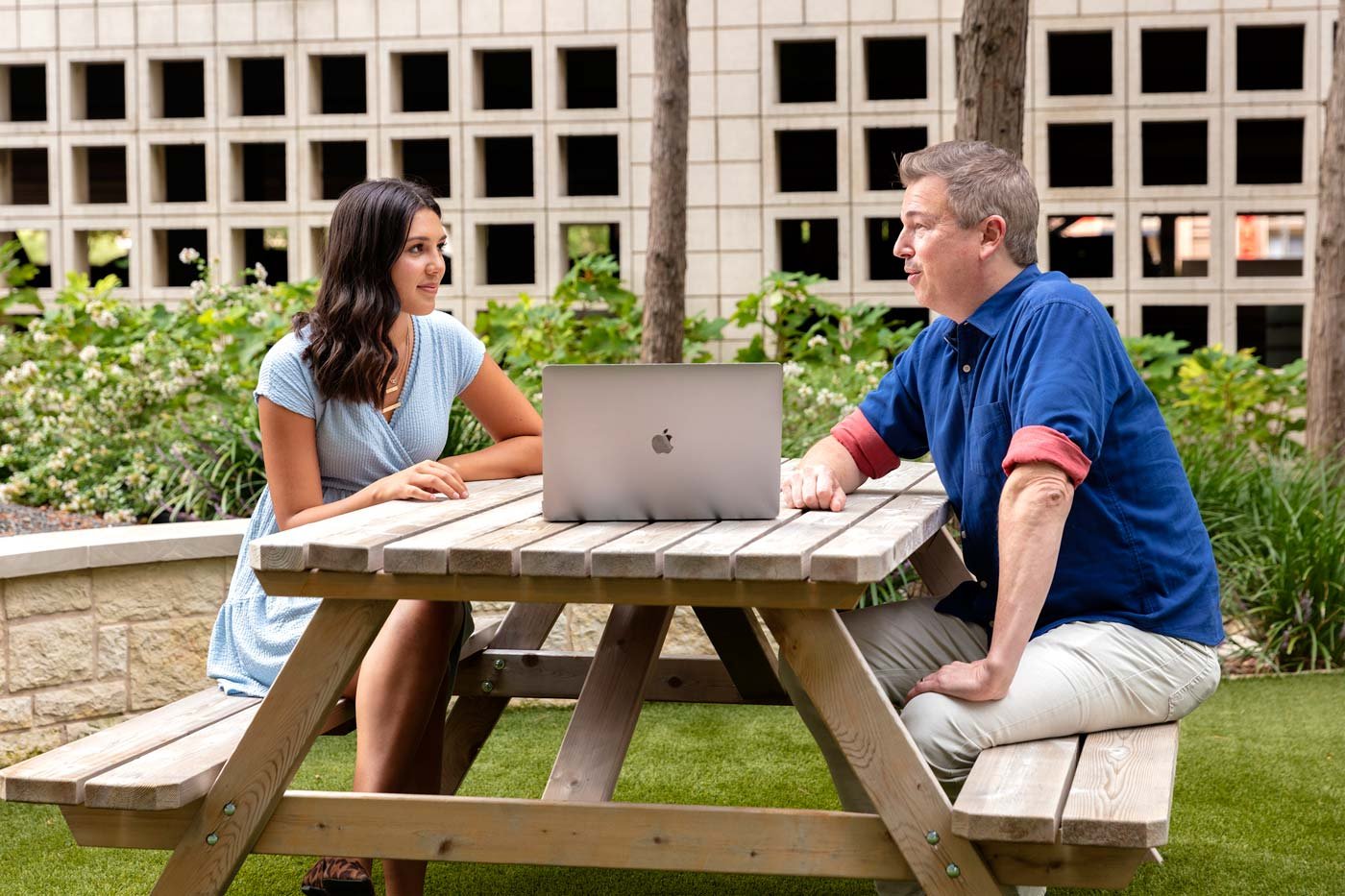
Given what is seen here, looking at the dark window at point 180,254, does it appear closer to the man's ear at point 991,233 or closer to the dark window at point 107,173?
the dark window at point 107,173

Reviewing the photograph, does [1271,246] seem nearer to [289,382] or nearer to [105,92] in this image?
[289,382]

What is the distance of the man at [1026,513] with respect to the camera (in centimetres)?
193

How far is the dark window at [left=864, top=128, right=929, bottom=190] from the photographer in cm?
777

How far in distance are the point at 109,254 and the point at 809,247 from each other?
154 inches

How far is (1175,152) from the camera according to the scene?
751cm

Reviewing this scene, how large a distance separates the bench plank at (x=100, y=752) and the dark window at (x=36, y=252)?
645cm

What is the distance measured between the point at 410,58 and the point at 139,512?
4351mm

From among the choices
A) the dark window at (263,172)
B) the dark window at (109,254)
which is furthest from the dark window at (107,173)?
the dark window at (263,172)

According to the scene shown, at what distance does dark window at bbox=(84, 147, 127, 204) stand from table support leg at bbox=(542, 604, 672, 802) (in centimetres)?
696

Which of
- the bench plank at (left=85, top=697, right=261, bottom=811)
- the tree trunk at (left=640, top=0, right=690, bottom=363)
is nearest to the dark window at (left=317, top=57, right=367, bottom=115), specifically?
the tree trunk at (left=640, top=0, right=690, bottom=363)

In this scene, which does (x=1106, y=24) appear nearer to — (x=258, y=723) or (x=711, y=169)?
(x=711, y=169)

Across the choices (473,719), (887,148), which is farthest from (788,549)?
(887,148)

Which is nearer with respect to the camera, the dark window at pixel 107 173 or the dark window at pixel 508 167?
the dark window at pixel 508 167

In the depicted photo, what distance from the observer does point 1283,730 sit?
3.67 meters
